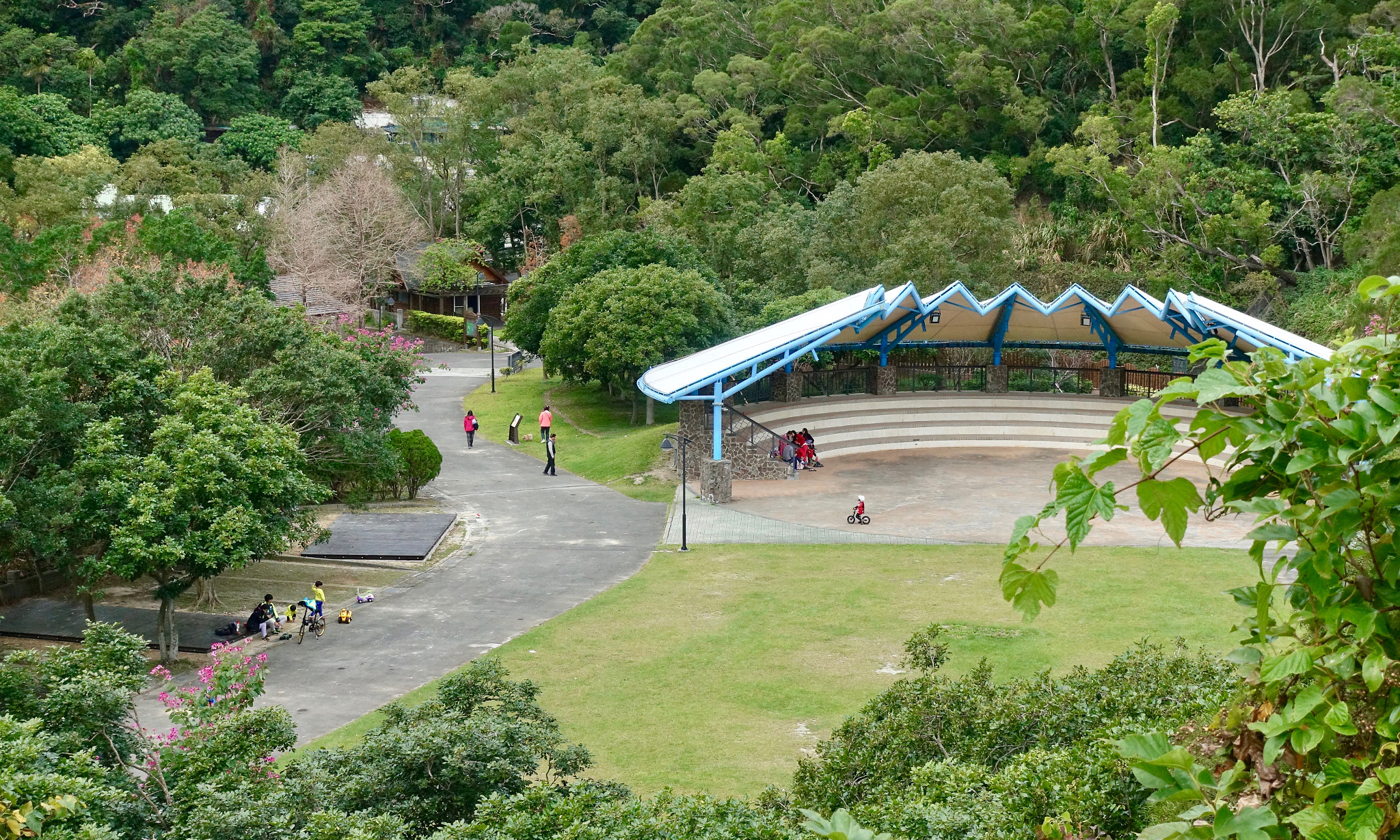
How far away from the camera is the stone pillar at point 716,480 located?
1072 inches

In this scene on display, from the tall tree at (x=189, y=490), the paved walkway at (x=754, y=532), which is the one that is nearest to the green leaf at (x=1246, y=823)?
the tall tree at (x=189, y=490)

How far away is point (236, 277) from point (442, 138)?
1072 inches

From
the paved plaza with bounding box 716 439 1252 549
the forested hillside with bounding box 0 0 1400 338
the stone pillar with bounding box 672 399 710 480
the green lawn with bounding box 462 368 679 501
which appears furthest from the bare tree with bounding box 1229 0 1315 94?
the stone pillar with bounding box 672 399 710 480

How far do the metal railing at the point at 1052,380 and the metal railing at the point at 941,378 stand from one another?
925 millimetres

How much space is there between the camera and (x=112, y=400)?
65.0 ft

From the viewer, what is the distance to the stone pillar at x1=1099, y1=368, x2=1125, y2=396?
35.8 m

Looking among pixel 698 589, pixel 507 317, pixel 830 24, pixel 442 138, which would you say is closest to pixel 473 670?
pixel 698 589

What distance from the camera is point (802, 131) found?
57250mm

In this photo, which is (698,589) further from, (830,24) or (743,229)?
(830,24)

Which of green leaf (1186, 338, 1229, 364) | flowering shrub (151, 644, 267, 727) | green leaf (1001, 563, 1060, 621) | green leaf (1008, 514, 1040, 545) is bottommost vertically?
flowering shrub (151, 644, 267, 727)

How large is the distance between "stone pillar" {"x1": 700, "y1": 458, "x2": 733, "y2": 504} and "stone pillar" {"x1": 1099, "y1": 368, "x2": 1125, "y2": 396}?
1405 cm

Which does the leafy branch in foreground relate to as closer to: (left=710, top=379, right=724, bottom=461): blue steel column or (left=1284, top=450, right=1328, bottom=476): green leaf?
(left=1284, top=450, right=1328, bottom=476): green leaf

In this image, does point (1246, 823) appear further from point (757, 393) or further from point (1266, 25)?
point (1266, 25)

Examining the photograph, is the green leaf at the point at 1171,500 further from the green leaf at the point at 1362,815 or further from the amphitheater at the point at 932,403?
the amphitheater at the point at 932,403
